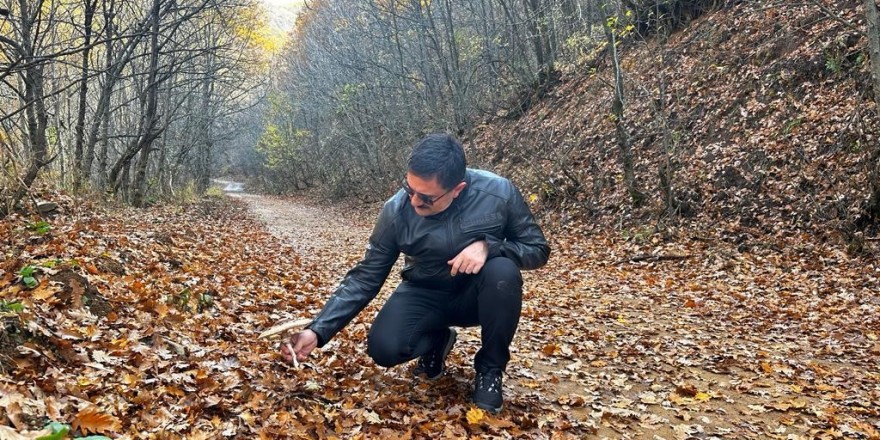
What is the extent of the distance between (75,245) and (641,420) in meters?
5.36

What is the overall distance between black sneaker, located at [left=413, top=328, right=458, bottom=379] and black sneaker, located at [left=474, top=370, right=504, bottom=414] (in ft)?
1.51

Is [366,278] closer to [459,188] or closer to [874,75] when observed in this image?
[459,188]

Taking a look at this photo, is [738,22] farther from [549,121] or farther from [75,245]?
[75,245]

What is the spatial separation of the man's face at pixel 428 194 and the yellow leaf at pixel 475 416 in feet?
3.48

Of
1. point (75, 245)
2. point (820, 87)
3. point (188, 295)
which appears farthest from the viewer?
point (820, 87)

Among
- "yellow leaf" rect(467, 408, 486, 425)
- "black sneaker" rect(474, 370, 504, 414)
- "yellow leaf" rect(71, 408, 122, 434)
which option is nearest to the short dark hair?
"black sneaker" rect(474, 370, 504, 414)

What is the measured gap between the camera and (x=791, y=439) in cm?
306

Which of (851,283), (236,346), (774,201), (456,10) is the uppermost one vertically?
(456,10)

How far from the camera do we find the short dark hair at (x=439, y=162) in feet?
9.89

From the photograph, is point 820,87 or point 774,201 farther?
point 820,87

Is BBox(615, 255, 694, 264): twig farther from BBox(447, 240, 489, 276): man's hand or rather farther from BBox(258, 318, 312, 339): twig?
BBox(258, 318, 312, 339): twig

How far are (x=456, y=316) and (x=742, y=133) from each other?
9.85 meters

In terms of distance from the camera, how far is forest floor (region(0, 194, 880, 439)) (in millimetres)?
2789

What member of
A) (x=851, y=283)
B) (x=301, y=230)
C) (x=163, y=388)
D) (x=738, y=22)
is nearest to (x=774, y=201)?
(x=851, y=283)
